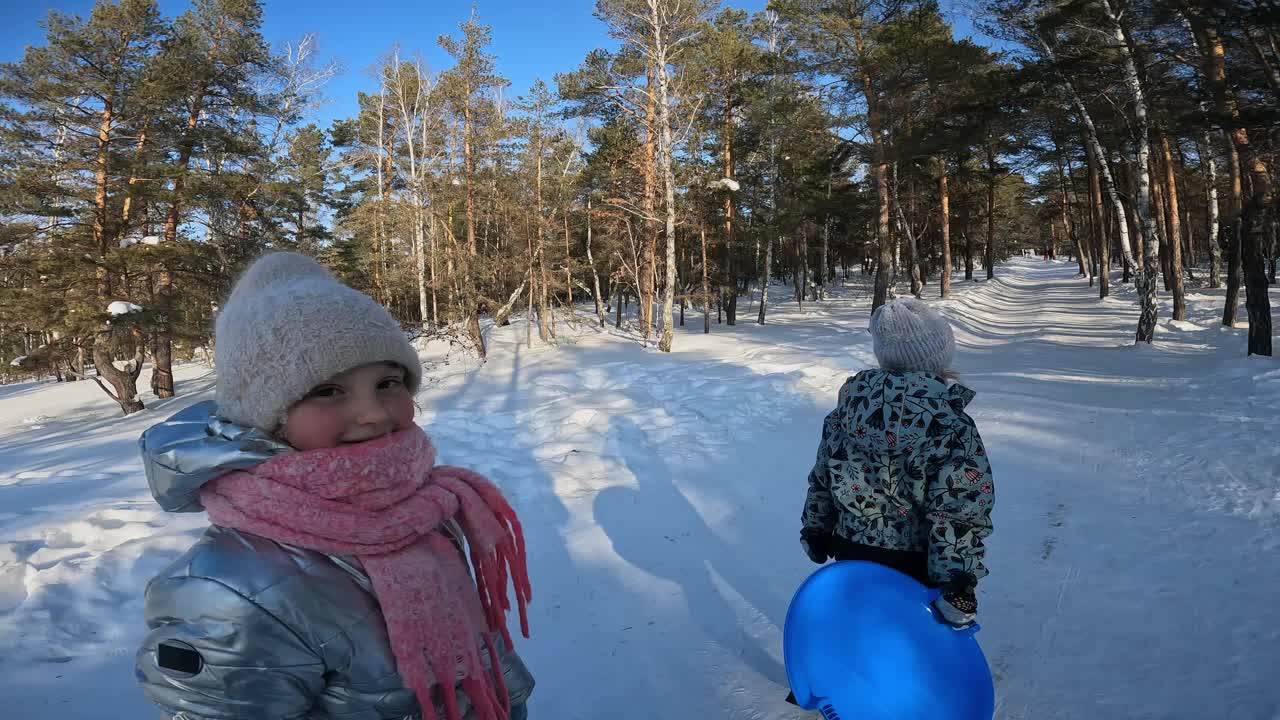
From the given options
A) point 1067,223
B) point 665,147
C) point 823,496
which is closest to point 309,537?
point 823,496

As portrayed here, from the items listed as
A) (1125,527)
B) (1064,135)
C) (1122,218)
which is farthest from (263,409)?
(1122,218)

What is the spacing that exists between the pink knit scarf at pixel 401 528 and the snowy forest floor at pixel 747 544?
6.27 feet

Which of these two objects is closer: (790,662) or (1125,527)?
(790,662)

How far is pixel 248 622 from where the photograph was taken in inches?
43.3

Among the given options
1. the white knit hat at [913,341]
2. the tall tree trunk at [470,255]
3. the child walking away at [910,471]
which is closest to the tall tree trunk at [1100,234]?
the tall tree trunk at [470,255]

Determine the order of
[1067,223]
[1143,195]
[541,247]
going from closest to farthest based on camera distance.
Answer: [1143,195] → [541,247] → [1067,223]

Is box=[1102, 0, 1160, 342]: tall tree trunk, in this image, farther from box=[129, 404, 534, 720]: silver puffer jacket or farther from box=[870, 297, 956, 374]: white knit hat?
box=[129, 404, 534, 720]: silver puffer jacket

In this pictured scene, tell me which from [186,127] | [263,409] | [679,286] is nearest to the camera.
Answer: [263,409]

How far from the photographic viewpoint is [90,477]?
21.6 feet

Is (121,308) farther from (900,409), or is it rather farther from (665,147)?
(900,409)

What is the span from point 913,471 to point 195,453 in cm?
237

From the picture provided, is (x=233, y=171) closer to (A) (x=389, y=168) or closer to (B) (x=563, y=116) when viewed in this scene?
(A) (x=389, y=168)

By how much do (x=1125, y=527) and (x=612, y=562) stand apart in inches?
154

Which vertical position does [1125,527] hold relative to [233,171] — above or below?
below
